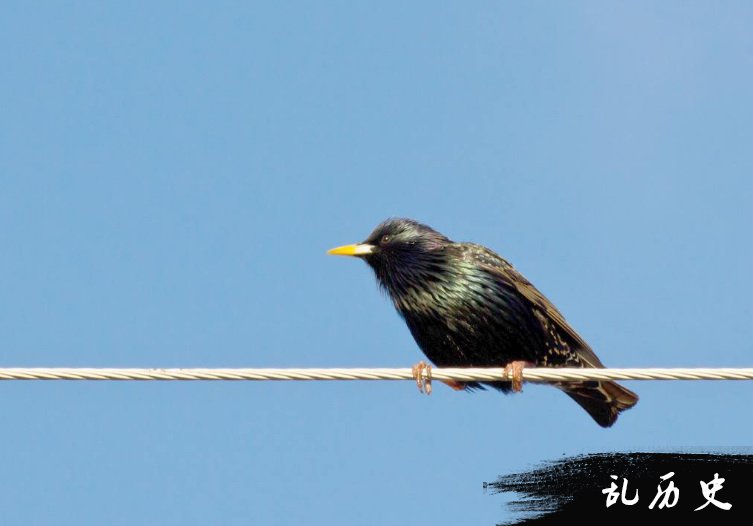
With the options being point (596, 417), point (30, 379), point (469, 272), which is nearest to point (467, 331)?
point (469, 272)

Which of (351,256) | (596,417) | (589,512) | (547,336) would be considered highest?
(351,256)

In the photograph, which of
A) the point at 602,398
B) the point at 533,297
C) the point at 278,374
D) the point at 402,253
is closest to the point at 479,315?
the point at 533,297

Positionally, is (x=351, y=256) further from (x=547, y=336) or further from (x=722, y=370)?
(x=722, y=370)

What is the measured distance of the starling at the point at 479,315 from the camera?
6078 millimetres

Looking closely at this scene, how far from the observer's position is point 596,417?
20.5 ft

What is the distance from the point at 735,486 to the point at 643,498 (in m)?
0.38

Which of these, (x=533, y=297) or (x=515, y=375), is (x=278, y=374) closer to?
(x=515, y=375)

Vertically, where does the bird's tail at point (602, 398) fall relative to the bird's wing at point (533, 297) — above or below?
below

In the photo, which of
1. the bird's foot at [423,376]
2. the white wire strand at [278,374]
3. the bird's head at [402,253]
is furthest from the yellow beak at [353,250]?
the white wire strand at [278,374]

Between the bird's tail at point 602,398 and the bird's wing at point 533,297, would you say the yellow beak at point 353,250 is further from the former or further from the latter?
the bird's tail at point 602,398

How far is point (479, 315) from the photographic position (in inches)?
239

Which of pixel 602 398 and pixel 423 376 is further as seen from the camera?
pixel 602 398

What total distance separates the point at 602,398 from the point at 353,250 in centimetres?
154

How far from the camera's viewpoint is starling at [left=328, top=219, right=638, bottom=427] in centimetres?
608
